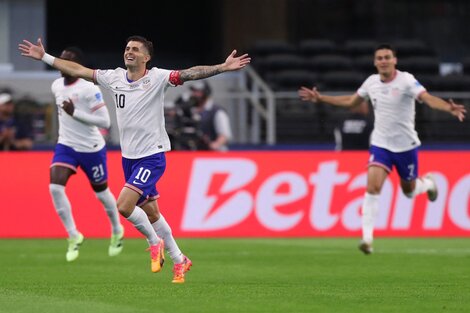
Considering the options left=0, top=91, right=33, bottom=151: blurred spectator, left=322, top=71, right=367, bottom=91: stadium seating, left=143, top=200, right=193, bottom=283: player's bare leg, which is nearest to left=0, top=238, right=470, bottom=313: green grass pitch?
left=143, top=200, right=193, bottom=283: player's bare leg

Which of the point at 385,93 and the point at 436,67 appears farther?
the point at 436,67

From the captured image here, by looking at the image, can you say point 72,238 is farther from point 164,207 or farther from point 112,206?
point 164,207

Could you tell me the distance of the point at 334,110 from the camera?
2712cm

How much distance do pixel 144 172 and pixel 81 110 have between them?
12.0 ft

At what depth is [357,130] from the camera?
77.8 ft

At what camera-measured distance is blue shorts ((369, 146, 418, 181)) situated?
1711cm

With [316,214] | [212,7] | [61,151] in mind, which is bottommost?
[316,214]

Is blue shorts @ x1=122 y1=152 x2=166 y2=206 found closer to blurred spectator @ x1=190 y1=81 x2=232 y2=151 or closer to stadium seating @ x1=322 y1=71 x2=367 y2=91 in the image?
blurred spectator @ x1=190 y1=81 x2=232 y2=151

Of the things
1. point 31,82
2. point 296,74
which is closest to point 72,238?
point 31,82

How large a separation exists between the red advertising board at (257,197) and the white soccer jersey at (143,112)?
27.6 ft

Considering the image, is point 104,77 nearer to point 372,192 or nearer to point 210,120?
point 372,192

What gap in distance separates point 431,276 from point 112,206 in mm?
5068

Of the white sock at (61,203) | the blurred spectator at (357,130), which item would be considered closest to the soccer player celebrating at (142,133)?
the white sock at (61,203)

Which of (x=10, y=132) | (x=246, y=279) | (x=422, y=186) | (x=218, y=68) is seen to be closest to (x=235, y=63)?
(x=218, y=68)
